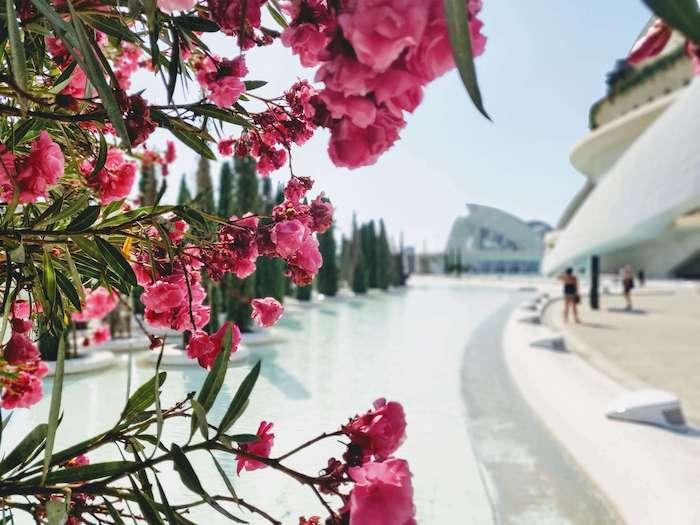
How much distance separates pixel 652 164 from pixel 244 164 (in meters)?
15.2

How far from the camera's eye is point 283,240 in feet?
3.54

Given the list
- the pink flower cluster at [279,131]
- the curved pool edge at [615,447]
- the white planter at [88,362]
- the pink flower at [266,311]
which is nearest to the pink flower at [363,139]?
the pink flower cluster at [279,131]

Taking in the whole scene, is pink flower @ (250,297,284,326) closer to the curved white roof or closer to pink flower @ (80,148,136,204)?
pink flower @ (80,148,136,204)

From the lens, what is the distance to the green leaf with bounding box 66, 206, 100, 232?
3.27ft

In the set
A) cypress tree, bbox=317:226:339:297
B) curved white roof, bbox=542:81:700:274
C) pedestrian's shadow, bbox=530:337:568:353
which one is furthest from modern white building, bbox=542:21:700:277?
pedestrian's shadow, bbox=530:337:568:353

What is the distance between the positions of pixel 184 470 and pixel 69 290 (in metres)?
0.52

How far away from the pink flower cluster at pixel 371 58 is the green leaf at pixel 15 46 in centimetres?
35

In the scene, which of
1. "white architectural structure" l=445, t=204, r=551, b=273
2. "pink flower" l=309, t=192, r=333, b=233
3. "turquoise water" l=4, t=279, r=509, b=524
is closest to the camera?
"pink flower" l=309, t=192, r=333, b=233

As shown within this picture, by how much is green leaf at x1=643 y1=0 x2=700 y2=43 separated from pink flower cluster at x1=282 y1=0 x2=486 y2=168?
22cm

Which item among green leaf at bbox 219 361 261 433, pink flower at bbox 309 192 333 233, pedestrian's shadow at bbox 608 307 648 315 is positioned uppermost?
pink flower at bbox 309 192 333 233

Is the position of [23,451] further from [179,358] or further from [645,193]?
[645,193]

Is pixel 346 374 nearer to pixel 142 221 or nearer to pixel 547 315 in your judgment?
pixel 142 221

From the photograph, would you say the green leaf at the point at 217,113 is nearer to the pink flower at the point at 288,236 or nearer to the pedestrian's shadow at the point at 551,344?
the pink flower at the point at 288,236

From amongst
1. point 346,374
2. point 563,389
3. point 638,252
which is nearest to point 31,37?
point 563,389
